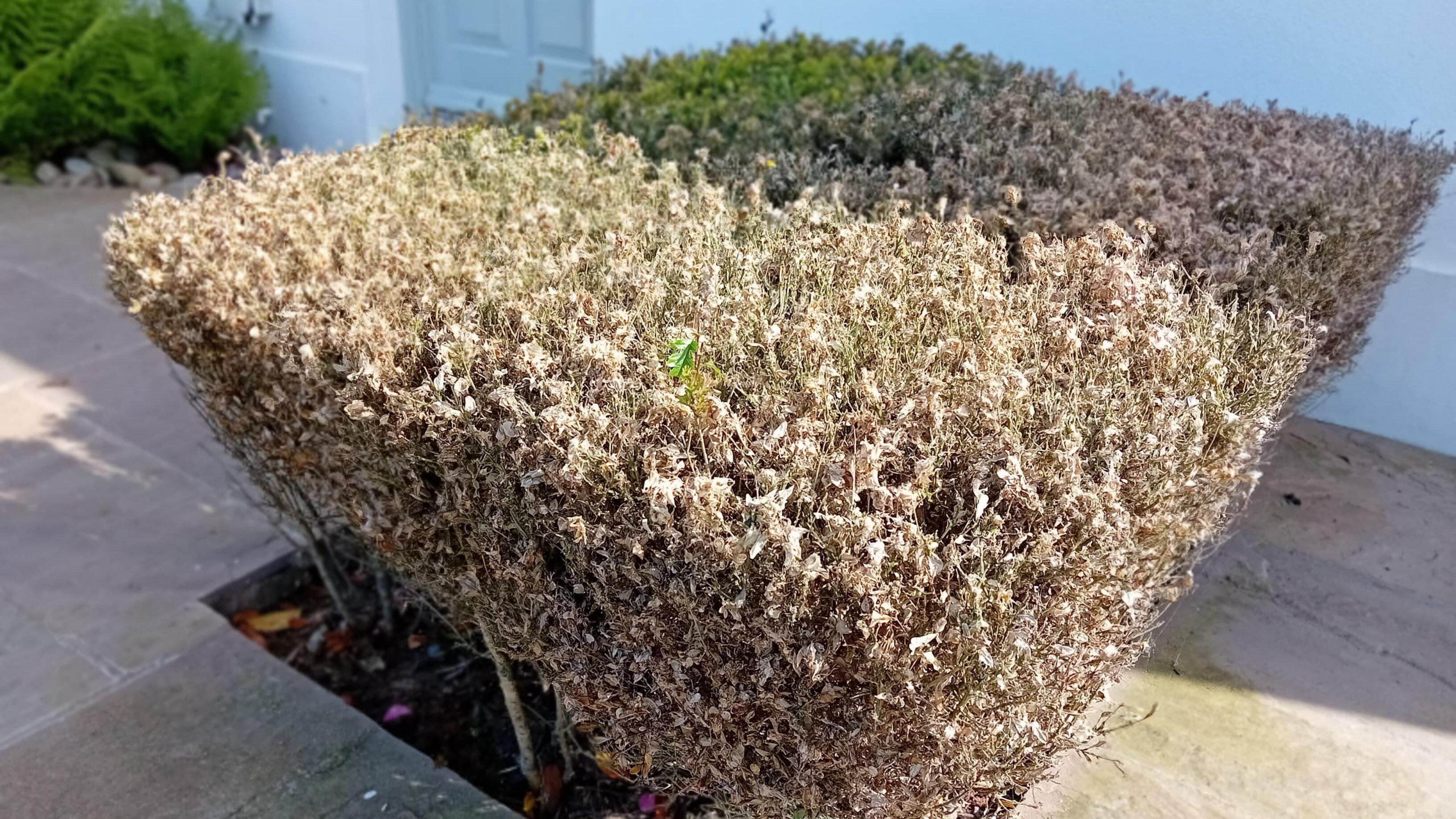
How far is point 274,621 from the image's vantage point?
3.70 metres

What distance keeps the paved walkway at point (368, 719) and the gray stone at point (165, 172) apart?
3911mm

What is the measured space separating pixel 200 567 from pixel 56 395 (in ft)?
5.95

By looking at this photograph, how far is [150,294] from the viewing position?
288 centimetres

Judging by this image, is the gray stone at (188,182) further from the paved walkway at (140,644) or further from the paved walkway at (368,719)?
the paved walkway at (368,719)

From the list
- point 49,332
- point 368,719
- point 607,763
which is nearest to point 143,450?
point 49,332

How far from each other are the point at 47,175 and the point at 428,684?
Answer: 6395 mm

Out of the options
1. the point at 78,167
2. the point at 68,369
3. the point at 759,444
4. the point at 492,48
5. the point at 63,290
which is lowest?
the point at 68,369

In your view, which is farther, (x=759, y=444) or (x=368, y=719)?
(x=368, y=719)

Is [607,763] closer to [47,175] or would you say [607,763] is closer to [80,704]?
[80,704]

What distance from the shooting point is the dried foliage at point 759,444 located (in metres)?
1.84

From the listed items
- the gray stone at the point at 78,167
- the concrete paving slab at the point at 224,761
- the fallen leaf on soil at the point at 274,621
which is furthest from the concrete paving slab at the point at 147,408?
the gray stone at the point at 78,167

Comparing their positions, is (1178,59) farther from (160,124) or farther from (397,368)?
(160,124)

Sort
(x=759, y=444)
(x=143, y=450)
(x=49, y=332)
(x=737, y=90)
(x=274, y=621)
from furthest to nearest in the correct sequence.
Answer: (x=49, y=332), (x=737, y=90), (x=143, y=450), (x=274, y=621), (x=759, y=444)

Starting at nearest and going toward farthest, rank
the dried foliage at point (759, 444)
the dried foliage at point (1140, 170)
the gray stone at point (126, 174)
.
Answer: the dried foliage at point (759, 444)
the dried foliage at point (1140, 170)
the gray stone at point (126, 174)
